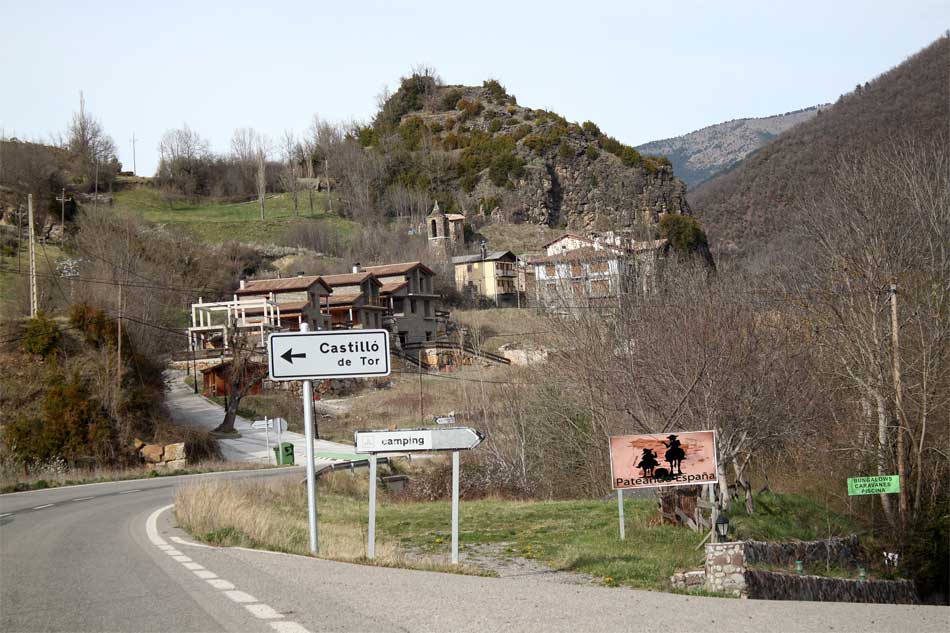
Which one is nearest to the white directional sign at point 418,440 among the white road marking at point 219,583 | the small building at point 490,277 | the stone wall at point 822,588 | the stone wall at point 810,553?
the white road marking at point 219,583

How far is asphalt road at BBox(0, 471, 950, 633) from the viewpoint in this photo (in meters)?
6.96

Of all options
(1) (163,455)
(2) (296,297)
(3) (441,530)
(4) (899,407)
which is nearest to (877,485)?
(4) (899,407)

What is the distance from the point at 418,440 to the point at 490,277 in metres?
91.9

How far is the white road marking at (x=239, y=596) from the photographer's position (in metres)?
7.52

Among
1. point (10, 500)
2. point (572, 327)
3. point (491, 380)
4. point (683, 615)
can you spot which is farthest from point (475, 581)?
point (491, 380)

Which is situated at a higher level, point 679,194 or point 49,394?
point 679,194

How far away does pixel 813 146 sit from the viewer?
97875mm

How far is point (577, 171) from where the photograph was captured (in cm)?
13825

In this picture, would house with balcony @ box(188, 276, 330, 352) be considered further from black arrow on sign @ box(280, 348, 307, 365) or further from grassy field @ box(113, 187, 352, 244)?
black arrow on sign @ box(280, 348, 307, 365)

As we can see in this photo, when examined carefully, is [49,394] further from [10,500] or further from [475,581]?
[475,581]

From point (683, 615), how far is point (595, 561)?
6338 mm

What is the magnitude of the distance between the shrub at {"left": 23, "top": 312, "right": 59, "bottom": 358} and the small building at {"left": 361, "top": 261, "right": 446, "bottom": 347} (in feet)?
123

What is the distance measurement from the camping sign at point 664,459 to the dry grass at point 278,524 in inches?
128

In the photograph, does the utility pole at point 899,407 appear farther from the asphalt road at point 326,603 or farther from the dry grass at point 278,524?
the asphalt road at point 326,603
